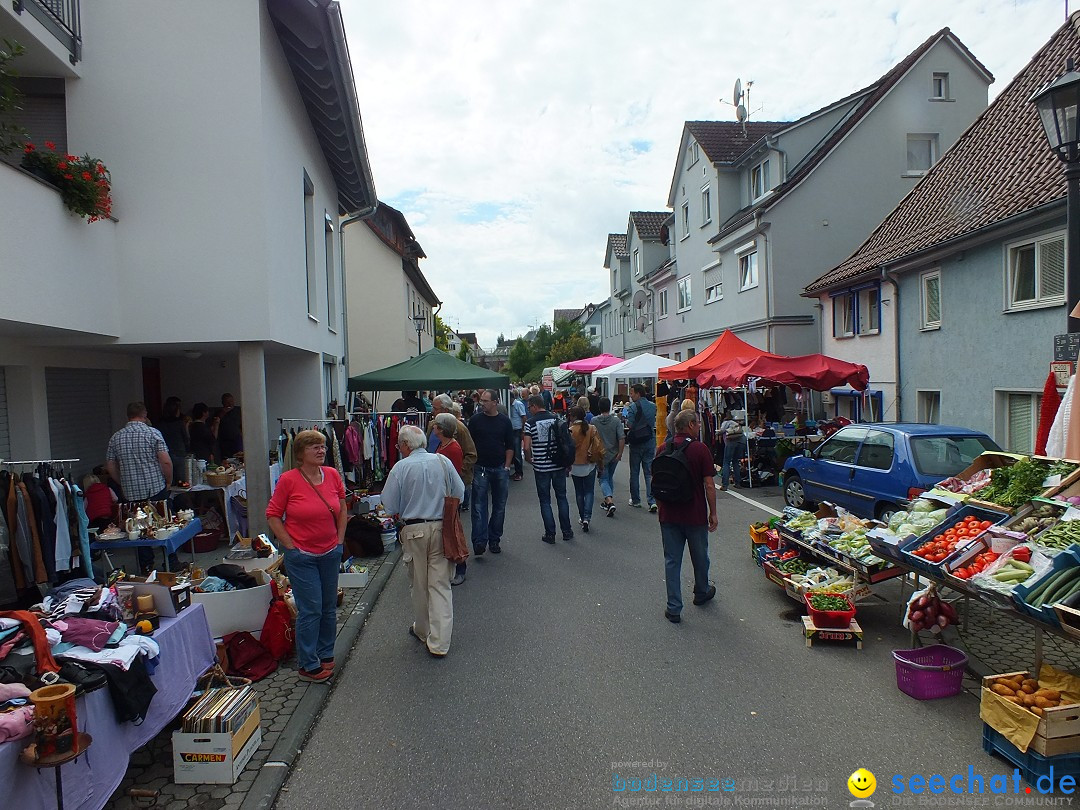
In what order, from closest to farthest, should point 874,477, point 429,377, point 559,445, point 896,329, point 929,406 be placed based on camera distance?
point 874,477
point 559,445
point 429,377
point 929,406
point 896,329

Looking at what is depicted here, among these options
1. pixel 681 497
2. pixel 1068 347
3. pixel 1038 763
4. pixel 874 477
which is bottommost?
pixel 1038 763

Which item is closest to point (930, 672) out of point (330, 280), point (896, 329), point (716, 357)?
point (716, 357)

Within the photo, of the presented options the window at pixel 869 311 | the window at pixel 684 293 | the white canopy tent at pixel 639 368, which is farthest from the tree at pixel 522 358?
the window at pixel 869 311

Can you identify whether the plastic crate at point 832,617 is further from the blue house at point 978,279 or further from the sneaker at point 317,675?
the blue house at point 978,279

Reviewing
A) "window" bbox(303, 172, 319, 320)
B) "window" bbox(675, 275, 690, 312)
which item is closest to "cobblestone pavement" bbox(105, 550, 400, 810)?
"window" bbox(303, 172, 319, 320)

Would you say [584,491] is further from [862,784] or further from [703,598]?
[862,784]

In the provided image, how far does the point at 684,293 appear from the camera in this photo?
2831cm

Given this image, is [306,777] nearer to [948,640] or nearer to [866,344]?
[948,640]

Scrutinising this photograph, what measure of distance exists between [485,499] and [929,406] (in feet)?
33.9

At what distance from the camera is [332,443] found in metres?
10.5

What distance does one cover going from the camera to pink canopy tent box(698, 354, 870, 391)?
45.2 ft

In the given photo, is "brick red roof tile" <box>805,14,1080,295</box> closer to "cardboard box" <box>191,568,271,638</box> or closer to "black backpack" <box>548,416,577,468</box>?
"black backpack" <box>548,416,577,468</box>

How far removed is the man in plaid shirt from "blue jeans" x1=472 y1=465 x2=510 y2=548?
3.41 m

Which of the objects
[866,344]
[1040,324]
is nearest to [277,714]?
[1040,324]
